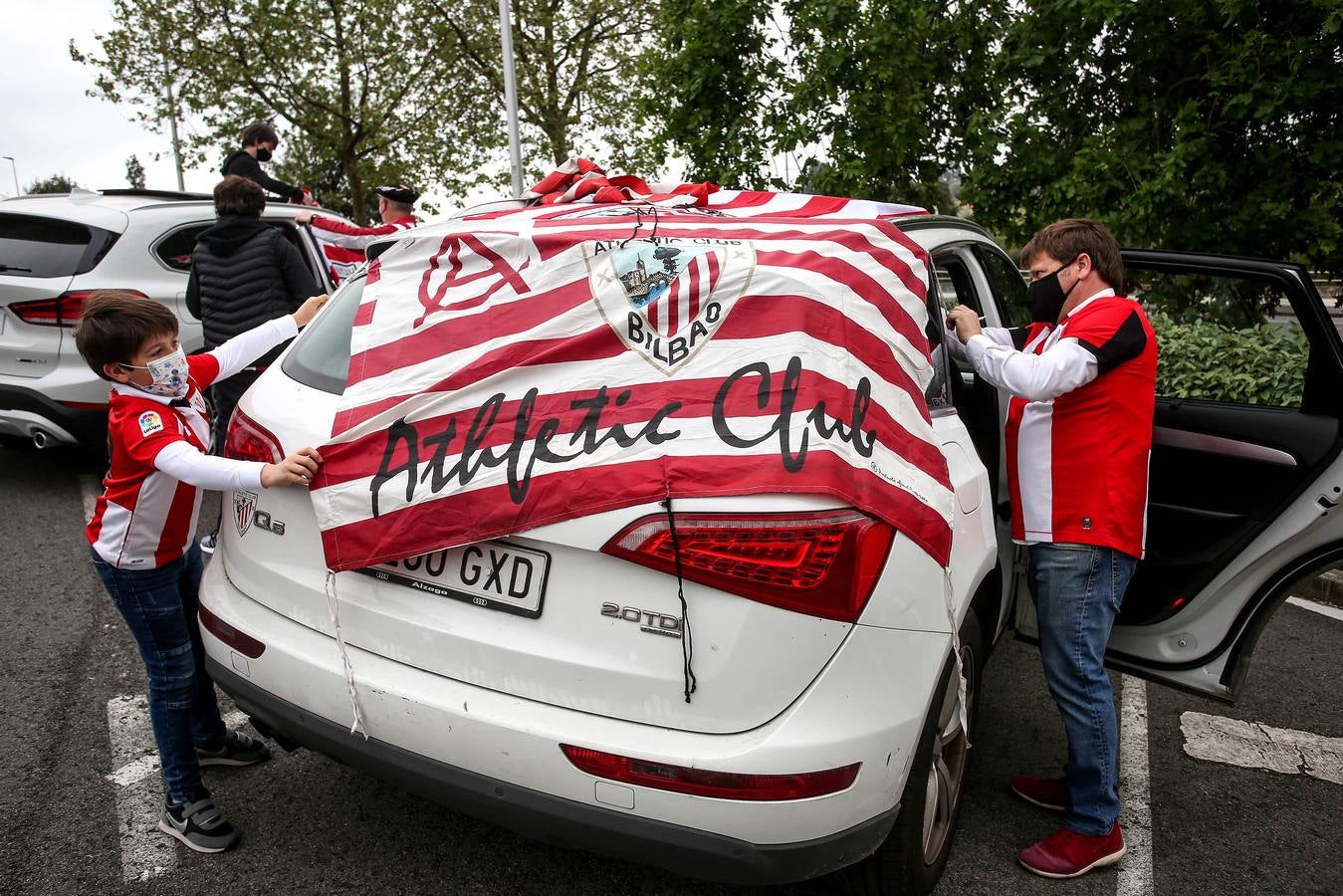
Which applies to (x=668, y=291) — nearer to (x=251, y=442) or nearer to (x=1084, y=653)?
(x=251, y=442)

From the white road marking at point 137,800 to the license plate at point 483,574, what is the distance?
1211 mm

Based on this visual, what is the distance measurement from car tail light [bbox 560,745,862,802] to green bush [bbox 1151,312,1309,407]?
14.0 feet

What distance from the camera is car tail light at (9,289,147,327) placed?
5.77m

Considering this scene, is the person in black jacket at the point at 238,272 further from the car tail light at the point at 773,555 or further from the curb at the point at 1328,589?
the curb at the point at 1328,589

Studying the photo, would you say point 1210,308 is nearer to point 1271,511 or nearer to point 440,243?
point 1271,511

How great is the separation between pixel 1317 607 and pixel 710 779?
15.2ft

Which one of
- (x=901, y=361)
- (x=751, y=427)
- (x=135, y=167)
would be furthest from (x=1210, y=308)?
(x=135, y=167)

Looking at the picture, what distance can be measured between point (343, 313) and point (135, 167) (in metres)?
75.9

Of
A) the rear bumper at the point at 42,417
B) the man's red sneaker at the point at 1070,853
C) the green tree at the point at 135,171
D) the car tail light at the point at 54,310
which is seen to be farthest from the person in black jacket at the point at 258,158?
the green tree at the point at 135,171

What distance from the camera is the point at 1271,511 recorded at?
307cm

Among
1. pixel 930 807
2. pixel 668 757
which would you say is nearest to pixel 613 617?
pixel 668 757

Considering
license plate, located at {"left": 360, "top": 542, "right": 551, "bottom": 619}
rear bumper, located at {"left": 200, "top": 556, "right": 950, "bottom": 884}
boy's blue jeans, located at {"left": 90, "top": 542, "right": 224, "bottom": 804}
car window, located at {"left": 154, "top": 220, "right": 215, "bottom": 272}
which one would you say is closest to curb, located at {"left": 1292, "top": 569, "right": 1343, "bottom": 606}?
rear bumper, located at {"left": 200, "top": 556, "right": 950, "bottom": 884}

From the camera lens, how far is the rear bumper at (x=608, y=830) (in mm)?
1967

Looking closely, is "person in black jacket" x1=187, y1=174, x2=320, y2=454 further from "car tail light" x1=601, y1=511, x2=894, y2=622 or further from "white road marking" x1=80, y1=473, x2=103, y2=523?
"car tail light" x1=601, y1=511, x2=894, y2=622
